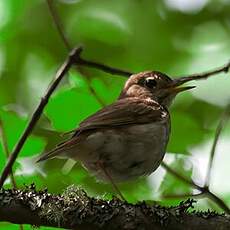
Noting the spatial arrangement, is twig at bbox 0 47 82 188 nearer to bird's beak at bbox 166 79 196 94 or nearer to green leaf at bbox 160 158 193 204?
green leaf at bbox 160 158 193 204

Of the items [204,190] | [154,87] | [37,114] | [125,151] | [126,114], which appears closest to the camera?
[37,114]

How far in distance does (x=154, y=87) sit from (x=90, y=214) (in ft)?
8.15

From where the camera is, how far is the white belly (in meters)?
5.05

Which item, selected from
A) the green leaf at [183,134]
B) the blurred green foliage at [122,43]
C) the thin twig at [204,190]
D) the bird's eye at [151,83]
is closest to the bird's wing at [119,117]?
the green leaf at [183,134]

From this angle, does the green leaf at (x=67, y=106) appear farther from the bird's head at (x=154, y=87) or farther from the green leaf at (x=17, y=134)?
the bird's head at (x=154, y=87)

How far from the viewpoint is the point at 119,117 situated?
526 centimetres

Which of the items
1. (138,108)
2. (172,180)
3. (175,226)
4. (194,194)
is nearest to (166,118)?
(138,108)

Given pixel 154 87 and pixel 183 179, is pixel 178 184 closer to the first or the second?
pixel 183 179

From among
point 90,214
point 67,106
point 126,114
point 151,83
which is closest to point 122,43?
point 151,83

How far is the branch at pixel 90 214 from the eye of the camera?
3838 mm

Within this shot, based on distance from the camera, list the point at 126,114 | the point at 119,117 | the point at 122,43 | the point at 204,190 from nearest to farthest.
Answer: the point at 204,190 → the point at 119,117 → the point at 126,114 → the point at 122,43

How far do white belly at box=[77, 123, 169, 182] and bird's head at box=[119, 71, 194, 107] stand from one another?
807mm

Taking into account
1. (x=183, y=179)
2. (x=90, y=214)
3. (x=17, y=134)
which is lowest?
(x=90, y=214)

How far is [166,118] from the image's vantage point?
217 inches
